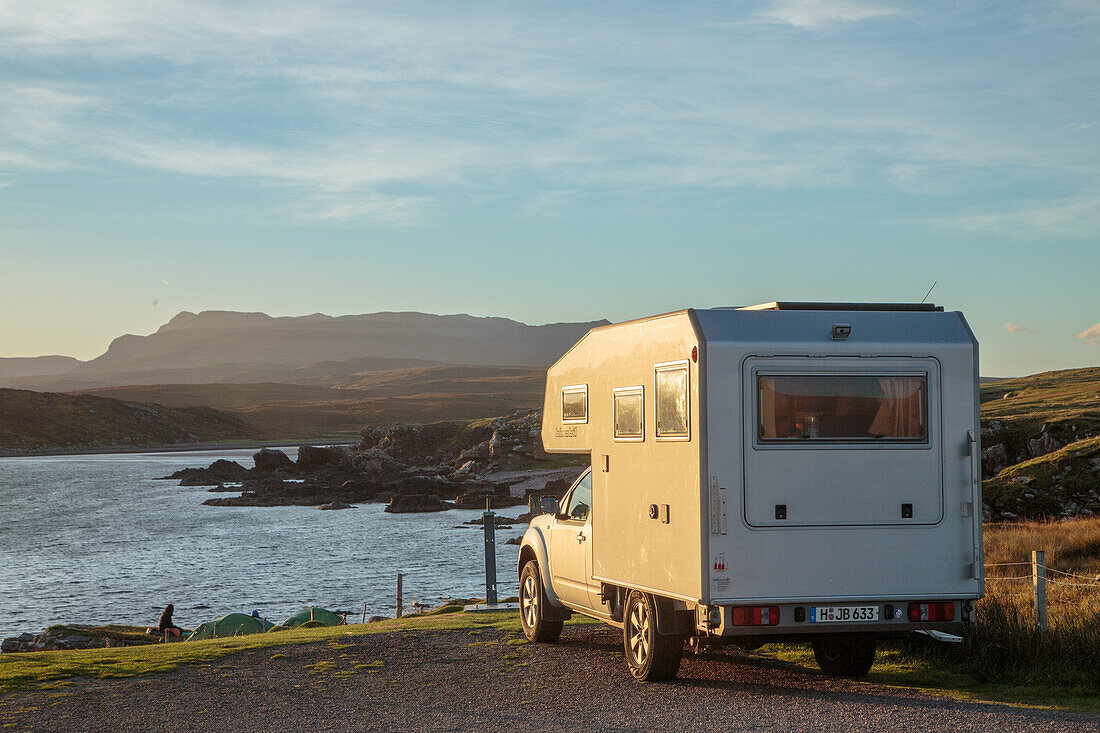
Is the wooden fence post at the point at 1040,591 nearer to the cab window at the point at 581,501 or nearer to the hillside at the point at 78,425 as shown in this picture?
the cab window at the point at 581,501

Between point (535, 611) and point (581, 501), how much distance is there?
1.73 m

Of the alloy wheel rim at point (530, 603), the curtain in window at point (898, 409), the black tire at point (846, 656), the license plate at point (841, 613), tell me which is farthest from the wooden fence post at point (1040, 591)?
the alloy wheel rim at point (530, 603)

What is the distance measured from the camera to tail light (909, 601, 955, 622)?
9461 mm

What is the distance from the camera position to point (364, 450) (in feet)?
389

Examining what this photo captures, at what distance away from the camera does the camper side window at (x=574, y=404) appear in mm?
11828

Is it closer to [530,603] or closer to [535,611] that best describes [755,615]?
[535,611]

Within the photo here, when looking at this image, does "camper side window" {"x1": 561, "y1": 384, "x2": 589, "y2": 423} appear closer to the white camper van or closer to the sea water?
the white camper van

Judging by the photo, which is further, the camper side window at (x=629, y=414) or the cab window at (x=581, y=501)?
the cab window at (x=581, y=501)

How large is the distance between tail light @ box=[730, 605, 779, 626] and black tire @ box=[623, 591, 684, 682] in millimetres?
1083

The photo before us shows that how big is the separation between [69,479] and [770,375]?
113 metres

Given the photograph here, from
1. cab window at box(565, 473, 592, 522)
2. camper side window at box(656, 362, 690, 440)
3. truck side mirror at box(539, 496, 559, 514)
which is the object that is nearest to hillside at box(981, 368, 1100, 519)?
truck side mirror at box(539, 496, 559, 514)

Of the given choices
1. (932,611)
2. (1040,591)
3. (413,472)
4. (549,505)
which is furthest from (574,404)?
(413,472)

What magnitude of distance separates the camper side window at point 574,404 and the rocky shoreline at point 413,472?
60.0m

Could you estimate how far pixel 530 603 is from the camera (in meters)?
13.4
